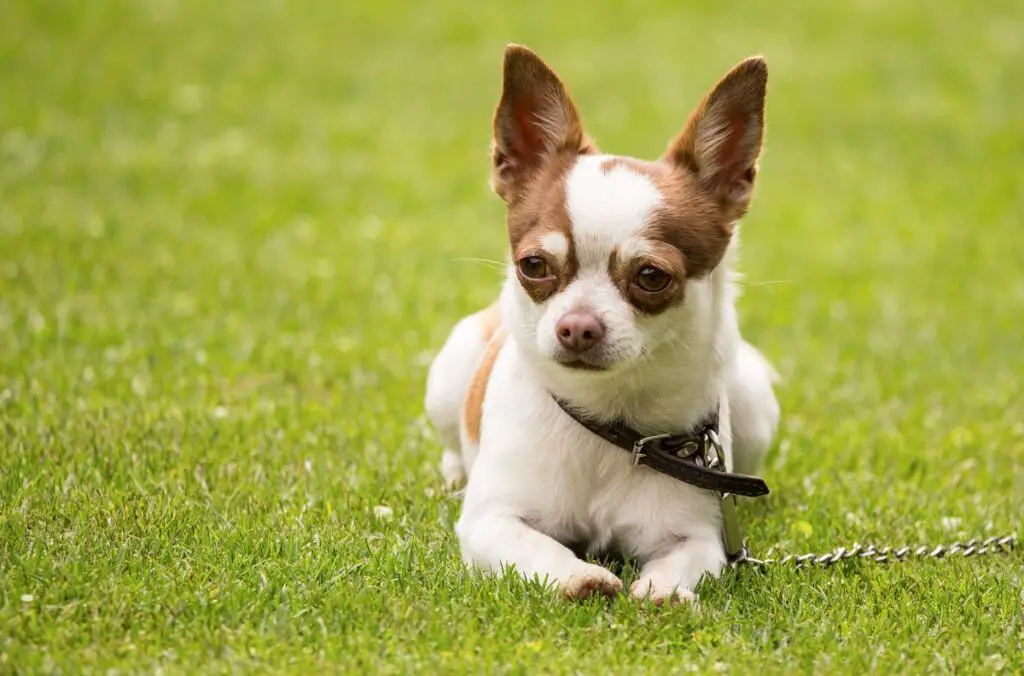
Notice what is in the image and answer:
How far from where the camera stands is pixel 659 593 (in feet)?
14.4

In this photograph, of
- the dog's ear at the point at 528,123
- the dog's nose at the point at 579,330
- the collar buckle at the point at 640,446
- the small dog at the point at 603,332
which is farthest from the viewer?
the dog's ear at the point at 528,123

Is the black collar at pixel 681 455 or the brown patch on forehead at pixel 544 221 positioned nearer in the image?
the brown patch on forehead at pixel 544 221

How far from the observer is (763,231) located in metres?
11.5

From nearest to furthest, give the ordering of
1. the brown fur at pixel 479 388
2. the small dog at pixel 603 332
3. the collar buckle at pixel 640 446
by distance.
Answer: the small dog at pixel 603 332 < the collar buckle at pixel 640 446 < the brown fur at pixel 479 388

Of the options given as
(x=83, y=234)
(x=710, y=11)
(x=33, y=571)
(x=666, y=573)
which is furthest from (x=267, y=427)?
(x=710, y=11)

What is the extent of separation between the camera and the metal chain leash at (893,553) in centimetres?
500

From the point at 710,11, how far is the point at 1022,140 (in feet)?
18.9

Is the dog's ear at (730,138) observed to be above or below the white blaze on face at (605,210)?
above

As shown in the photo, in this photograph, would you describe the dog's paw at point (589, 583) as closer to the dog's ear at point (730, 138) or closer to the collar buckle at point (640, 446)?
the collar buckle at point (640, 446)

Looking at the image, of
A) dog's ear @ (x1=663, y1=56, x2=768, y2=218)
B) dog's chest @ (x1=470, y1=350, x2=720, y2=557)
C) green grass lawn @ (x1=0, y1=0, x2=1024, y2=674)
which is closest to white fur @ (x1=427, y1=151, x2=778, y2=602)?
dog's chest @ (x1=470, y1=350, x2=720, y2=557)

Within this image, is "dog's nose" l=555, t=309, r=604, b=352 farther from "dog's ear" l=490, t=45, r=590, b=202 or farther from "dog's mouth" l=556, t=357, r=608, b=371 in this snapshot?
"dog's ear" l=490, t=45, r=590, b=202

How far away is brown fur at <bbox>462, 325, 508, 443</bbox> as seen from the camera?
17.6 ft

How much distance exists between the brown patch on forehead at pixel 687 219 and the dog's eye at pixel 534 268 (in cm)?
35

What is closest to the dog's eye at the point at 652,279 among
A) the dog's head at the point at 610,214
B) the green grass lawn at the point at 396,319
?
the dog's head at the point at 610,214
